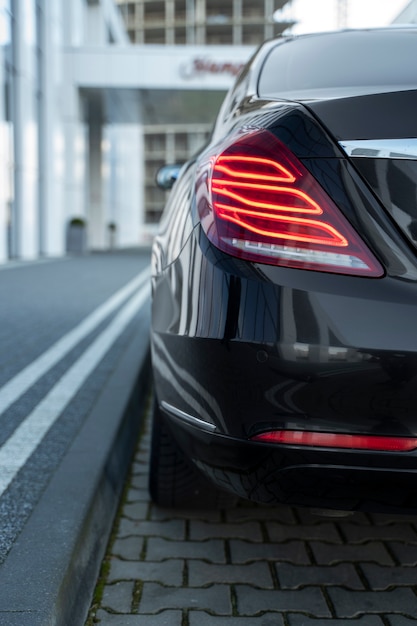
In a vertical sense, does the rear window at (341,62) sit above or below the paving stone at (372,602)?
above

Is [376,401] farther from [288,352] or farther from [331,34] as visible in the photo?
[331,34]

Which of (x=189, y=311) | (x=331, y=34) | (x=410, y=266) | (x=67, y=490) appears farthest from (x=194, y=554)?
(x=331, y=34)

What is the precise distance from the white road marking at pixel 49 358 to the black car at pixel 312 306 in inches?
83.0

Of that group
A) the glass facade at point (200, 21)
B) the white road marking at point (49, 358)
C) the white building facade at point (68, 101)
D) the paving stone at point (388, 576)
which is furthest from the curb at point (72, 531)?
the glass facade at point (200, 21)

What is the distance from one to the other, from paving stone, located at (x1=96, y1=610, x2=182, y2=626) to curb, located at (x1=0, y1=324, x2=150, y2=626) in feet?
0.20

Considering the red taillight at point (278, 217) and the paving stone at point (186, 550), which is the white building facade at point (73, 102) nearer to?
the paving stone at point (186, 550)

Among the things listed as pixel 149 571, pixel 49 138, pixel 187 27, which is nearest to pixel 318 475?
pixel 149 571

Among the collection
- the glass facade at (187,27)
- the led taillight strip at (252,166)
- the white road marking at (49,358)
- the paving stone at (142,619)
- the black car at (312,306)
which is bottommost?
the paving stone at (142,619)

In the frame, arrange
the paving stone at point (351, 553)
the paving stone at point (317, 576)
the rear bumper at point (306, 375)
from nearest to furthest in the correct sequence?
the rear bumper at point (306, 375) → the paving stone at point (317, 576) → the paving stone at point (351, 553)

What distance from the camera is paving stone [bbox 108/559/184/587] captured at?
7.70ft

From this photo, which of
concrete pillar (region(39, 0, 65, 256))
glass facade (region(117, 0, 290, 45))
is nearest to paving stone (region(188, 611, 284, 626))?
concrete pillar (region(39, 0, 65, 256))

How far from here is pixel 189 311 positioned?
197 cm

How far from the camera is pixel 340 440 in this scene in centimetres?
171

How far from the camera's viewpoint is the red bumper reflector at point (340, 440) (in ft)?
5.53
